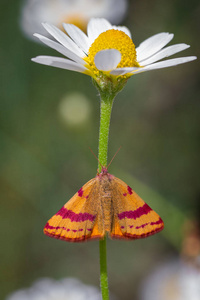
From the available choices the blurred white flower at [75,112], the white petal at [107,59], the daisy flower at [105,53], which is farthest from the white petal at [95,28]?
the blurred white flower at [75,112]

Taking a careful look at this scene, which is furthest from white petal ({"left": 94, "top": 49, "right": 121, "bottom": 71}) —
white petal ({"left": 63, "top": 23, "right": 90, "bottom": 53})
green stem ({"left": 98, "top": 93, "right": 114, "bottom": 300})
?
white petal ({"left": 63, "top": 23, "right": 90, "bottom": 53})

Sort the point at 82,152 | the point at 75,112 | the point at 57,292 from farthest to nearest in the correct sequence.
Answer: the point at 82,152 → the point at 75,112 → the point at 57,292

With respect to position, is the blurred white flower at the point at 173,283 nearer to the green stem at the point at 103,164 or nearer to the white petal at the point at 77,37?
the green stem at the point at 103,164

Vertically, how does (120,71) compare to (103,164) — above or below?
above

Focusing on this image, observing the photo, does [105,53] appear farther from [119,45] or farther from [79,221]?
[79,221]

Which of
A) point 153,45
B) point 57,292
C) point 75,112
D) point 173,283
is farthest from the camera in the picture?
point 75,112

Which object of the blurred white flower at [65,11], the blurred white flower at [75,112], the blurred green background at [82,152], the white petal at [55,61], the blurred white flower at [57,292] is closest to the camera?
→ the white petal at [55,61]

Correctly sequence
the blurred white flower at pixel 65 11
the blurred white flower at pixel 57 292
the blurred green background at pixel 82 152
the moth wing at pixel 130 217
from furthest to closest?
the blurred white flower at pixel 65 11 < the blurred green background at pixel 82 152 < the blurred white flower at pixel 57 292 < the moth wing at pixel 130 217

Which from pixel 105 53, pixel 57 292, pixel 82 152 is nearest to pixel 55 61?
pixel 105 53
